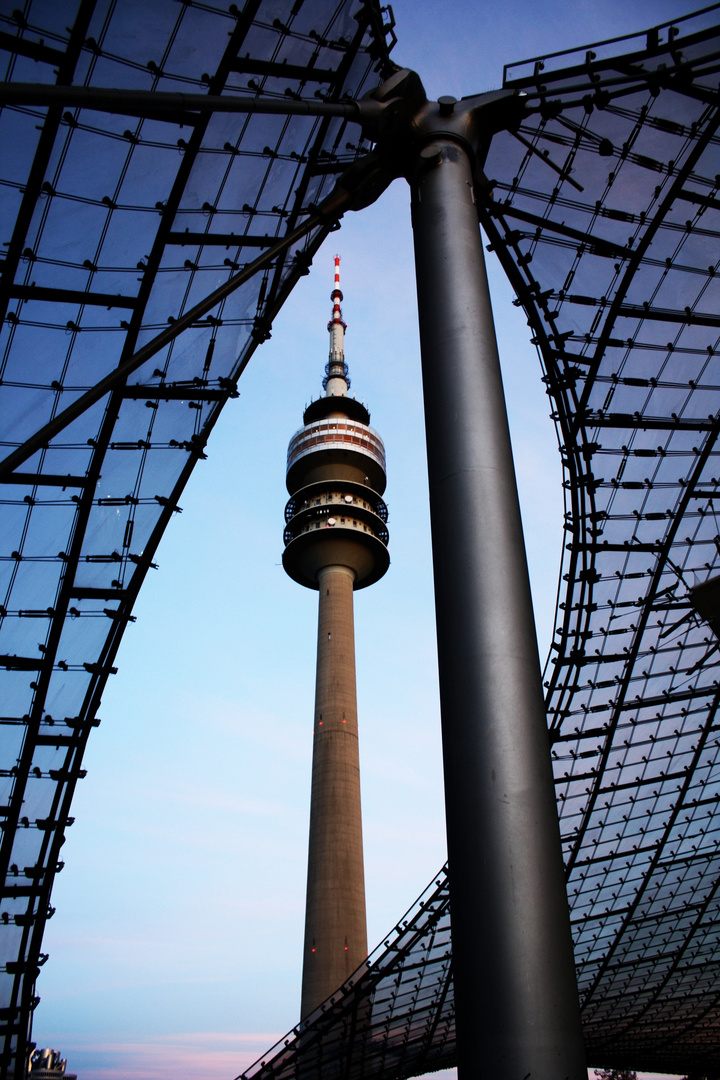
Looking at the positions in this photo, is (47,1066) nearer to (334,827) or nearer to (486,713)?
(334,827)

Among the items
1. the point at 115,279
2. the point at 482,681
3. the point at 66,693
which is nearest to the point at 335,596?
the point at 66,693

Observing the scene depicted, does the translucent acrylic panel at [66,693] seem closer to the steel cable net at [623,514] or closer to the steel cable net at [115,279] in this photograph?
the steel cable net at [115,279]

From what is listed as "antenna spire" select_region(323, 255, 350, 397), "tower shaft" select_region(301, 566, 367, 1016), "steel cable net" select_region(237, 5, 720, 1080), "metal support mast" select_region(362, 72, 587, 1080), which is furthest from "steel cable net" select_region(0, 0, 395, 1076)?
"antenna spire" select_region(323, 255, 350, 397)

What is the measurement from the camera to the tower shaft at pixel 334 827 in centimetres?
5231

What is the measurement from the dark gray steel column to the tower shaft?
50.4 meters

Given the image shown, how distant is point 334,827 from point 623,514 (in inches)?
1496

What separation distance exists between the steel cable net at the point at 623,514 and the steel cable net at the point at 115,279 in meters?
4.63

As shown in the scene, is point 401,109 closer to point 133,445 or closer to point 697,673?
point 133,445

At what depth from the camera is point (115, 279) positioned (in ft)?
58.6

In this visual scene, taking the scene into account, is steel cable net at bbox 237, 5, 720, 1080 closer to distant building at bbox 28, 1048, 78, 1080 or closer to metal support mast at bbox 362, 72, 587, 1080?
metal support mast at bbox 362, 72, 587, 1080

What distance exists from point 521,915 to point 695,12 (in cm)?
1493

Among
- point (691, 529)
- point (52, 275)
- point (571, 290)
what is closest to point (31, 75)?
point (52, 275)

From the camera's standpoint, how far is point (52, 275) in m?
17.3

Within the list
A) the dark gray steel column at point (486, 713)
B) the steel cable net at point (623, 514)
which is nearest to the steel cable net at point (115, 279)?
the steel cable net at point (623, 514)
